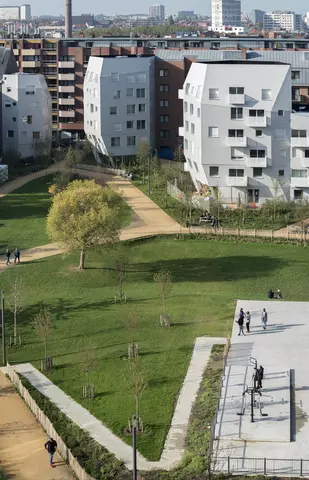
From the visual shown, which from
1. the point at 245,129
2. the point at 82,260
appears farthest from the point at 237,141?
the point at 82,260

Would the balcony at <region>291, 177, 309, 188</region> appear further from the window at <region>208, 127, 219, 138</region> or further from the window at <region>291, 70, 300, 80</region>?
the window at <region>291, 70, 300, 80</region>

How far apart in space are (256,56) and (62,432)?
70057 mm

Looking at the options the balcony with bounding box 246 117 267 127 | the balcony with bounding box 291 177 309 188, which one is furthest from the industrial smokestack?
the balcony with bounding box 291 177 309 188

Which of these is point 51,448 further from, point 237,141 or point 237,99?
point 237,99

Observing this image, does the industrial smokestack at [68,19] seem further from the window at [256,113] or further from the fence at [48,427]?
the fence at [48,427]

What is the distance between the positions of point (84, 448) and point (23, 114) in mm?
66535

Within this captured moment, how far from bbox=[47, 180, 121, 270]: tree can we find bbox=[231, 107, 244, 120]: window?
19138mm

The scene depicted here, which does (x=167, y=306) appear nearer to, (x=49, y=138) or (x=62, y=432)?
(x=62, y=432)

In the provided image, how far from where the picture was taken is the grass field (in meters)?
39.0

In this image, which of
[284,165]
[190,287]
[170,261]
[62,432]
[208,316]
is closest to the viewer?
[62,432]

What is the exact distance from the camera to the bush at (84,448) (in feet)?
106

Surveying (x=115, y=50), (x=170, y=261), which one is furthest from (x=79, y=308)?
(x=115, y=50)

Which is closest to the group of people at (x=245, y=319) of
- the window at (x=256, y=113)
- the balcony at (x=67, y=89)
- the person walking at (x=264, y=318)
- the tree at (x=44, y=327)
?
the person walking at (x=264, y=318)

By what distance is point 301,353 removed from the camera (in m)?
41.7
